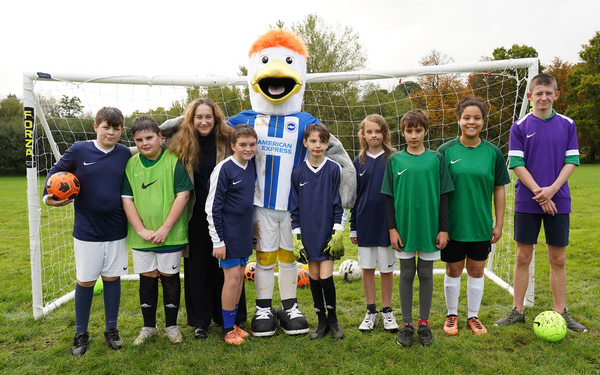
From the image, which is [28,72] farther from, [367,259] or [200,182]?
[367,259]

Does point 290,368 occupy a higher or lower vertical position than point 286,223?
lower

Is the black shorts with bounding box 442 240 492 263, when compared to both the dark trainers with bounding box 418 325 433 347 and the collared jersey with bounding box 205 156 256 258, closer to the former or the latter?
the dark trainers with bounding box 418 325 433 347

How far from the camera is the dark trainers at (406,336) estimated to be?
9.48 feet

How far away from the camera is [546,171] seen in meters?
3.06

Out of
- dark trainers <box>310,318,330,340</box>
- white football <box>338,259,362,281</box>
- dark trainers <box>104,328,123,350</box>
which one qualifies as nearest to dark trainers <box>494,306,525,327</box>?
dark trainers <box>310,318,330,340</box>

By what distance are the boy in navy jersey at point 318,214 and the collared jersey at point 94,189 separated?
139 centimetres

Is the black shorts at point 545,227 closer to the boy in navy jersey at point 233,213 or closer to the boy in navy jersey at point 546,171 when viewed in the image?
→ the boy in navy jersey at point 546,171

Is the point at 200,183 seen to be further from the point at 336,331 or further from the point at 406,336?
the point at 406,336

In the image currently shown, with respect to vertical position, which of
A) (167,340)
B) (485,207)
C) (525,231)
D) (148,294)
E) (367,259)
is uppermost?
(485,207)

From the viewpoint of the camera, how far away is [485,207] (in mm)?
2959

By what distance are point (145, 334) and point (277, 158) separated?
6.00 feet

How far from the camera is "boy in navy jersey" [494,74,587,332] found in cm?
303

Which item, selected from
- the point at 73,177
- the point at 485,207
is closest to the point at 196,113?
the point at 73,177

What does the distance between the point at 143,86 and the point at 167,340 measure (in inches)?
108
